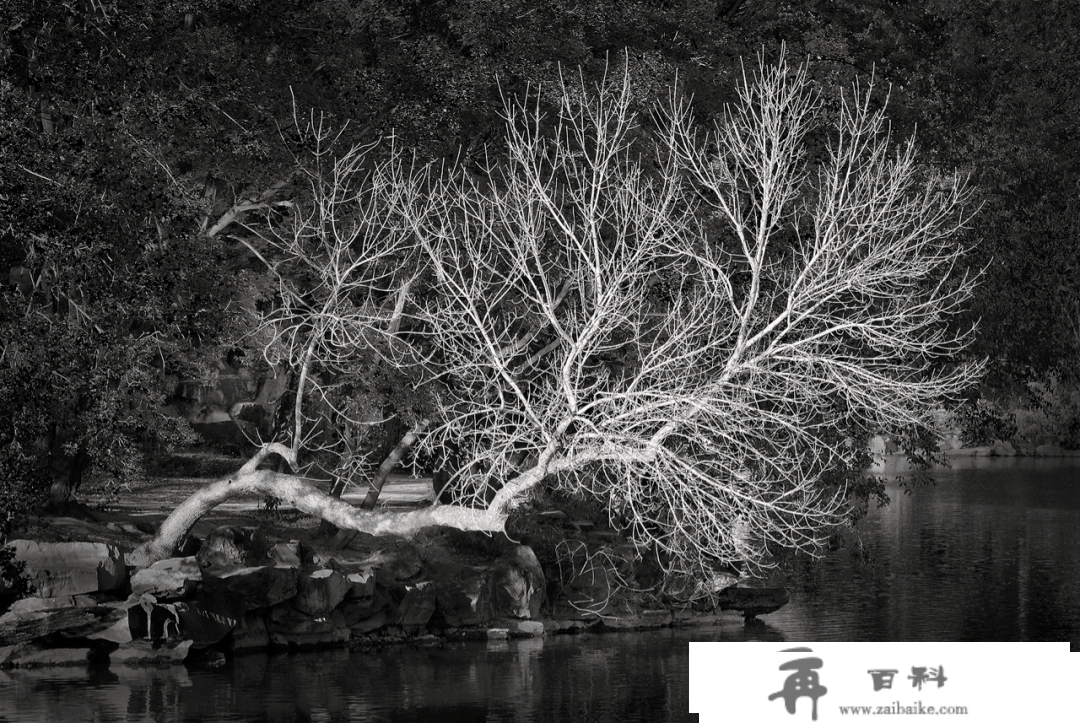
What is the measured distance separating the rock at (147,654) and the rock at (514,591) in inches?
249

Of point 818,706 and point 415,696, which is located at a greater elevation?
point 818,706

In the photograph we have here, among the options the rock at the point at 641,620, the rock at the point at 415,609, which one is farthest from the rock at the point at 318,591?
the rock at the point at 641,620

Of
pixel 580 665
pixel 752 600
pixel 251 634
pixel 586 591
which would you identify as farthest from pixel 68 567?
pixel 752 600

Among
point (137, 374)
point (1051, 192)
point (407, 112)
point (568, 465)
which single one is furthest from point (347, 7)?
point (1051, 192)

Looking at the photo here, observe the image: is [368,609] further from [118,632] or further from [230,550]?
[118,632]

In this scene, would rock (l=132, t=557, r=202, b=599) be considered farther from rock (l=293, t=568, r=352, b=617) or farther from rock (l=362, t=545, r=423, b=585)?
rock (l=362, t=545, r=423, b=585)

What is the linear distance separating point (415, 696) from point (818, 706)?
11771 mm

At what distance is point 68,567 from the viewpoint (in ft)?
86.1

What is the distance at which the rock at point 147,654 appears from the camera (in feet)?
83.7

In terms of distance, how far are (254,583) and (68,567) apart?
3170mm

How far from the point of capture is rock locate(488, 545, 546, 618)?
1166 inches

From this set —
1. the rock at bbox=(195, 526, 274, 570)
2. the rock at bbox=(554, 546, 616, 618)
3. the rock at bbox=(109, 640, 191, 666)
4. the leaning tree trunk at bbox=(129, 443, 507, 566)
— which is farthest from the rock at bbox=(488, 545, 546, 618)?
the rock at bbox=(109, 640, 191, 666)

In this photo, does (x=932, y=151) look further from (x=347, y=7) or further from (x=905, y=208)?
(x=347, y=7)

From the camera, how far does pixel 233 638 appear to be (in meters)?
27.0
